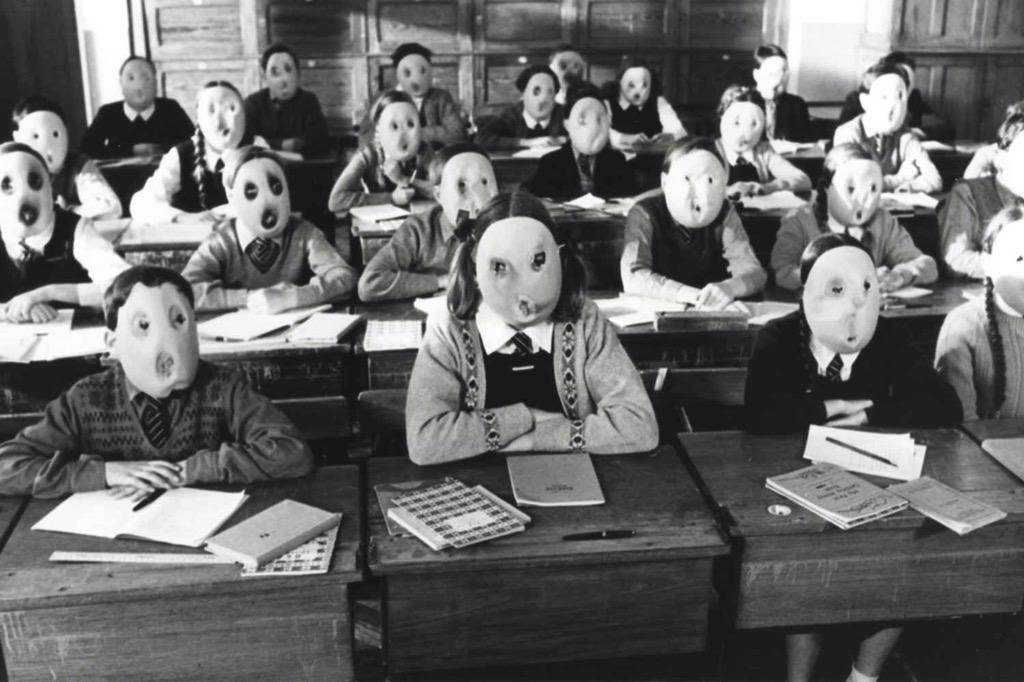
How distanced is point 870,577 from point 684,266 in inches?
66.5

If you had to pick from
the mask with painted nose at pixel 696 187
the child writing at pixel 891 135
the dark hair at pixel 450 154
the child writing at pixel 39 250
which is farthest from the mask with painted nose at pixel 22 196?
the child writing at pixel 891 135

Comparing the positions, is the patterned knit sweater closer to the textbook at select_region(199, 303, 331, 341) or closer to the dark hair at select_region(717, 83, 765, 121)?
the textbook at select_region(199, 303, 331, 341)

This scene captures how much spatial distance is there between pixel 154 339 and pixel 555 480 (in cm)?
80

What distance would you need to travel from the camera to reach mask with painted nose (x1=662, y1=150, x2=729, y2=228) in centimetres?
342

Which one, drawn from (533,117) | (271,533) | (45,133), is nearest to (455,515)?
(271,533)

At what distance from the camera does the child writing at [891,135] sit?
4969 mm

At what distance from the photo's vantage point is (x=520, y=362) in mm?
2330

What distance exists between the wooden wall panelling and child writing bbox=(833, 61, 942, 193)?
383 centimetres

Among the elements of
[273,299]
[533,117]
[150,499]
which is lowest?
[150,499]


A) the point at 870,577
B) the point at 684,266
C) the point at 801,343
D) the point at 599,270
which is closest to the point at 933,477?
the point at 870,577

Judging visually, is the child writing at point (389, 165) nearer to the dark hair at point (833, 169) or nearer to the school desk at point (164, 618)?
the dark hair at point (833, 169)

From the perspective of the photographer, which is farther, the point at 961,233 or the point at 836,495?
the point at 961,233

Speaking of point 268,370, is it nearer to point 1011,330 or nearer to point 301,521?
point 301,521

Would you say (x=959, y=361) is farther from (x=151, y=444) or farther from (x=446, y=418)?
(x=151, y=444)
